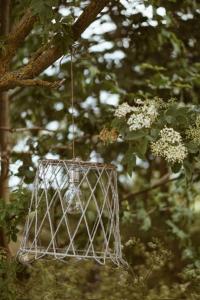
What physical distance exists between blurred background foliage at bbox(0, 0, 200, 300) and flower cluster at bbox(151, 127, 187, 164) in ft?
0.23

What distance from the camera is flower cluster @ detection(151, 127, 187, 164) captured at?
2.01 metres

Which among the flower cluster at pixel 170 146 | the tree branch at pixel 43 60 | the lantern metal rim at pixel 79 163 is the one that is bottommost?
the lantern metal rim at pixel 79 163

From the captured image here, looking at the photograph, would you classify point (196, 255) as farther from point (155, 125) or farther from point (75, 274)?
point (155, 125)

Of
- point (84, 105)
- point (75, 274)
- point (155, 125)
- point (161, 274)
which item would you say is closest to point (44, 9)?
point (155, 125)

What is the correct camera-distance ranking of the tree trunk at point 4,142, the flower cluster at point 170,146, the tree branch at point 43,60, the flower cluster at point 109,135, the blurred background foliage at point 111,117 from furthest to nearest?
the tree trunk at point 4,142
the blurred background foliage at point 111,117
the flower cluster at point 109,135
the tree branch at point 43,60
the flower cluster at point 170,146

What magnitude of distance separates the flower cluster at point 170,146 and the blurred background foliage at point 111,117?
7cm

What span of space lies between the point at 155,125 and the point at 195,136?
15cm

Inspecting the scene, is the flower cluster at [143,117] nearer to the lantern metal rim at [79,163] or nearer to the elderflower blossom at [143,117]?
the elderflower blossom at [143,117]

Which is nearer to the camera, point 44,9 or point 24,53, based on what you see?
point 44,9

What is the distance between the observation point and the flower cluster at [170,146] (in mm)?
2012

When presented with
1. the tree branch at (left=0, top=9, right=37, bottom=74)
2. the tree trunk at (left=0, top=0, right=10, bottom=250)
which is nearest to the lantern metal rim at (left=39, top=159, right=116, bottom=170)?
the tree branch at (left=0, top=9, right=37, bottom=74)

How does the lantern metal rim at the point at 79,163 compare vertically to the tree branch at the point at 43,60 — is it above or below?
below

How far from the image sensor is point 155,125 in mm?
2127

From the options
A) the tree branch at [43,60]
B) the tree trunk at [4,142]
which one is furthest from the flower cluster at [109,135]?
the tree trunk at [4,142]
